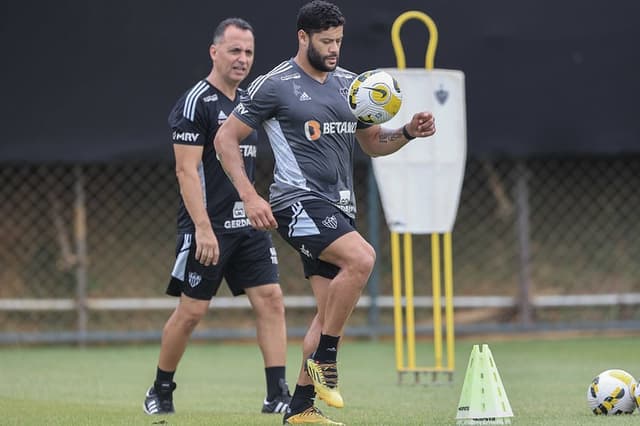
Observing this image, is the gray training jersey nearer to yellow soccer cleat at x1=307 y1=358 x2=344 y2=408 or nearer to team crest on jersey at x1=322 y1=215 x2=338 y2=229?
team crest on jersey at x1=322 y1=215 x2=338 y2=229

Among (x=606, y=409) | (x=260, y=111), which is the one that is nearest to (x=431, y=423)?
(x=606, y=409)

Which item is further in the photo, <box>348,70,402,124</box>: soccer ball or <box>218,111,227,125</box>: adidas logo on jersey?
<box>218,111,227,125</box>: adidas logo on jersey

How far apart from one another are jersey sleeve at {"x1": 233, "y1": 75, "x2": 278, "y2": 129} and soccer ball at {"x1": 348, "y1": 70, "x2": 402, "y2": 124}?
14.0 inches

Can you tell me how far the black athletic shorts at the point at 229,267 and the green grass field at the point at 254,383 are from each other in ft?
2.25

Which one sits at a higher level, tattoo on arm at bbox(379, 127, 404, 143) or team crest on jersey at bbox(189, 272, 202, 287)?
tattoo on arm at bbox(379, 127, 404, 143)

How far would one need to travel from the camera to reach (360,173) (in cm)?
1165

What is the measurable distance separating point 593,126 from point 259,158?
10.5 ft

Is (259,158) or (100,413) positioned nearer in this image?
(100,413)

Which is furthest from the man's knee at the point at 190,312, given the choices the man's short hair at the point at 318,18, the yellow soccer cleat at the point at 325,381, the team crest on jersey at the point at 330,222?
the man's short hair at the point at 318,18

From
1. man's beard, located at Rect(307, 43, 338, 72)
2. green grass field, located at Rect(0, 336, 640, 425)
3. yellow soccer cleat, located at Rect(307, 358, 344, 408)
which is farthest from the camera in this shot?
green grass field, located at Rect(0, 336, 640, 425)

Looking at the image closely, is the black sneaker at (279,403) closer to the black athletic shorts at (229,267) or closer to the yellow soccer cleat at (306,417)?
the black athletic shorts at (229,267)

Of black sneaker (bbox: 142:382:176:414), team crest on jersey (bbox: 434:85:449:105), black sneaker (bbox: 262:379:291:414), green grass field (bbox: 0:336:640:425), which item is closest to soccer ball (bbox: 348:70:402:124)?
green grass field (bbox: 0:336:640:425)

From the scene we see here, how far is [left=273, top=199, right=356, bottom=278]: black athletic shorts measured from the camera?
5191 mm

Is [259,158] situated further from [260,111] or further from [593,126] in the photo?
[260,111]
